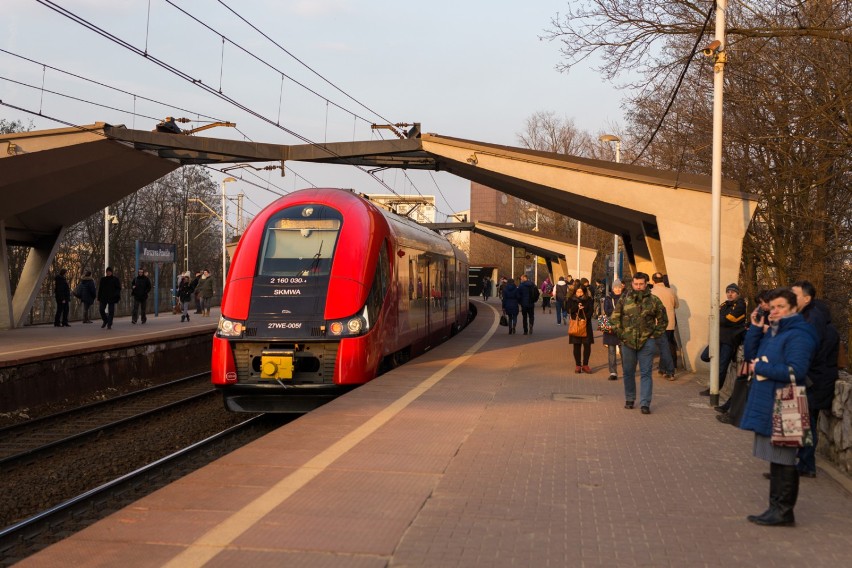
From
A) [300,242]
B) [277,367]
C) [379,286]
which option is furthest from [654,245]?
[277,367]

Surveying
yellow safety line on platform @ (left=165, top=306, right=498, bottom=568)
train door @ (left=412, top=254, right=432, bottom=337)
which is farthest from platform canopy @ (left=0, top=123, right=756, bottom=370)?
yellow safety line on platform @ (left=165, top=306, right=498, bottom=568)

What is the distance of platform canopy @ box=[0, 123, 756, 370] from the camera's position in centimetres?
1628

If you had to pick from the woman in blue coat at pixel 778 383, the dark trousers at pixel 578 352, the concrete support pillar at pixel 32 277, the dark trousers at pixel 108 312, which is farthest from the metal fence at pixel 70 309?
the woman in blue coat at pixel 778 383

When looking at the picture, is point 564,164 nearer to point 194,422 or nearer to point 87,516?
point 194,422

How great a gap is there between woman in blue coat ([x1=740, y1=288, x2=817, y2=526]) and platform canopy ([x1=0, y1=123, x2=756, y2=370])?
6.31 meters

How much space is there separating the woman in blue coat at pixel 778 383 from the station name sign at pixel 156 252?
2872 cm

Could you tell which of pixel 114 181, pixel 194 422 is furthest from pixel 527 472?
pixel 114 181

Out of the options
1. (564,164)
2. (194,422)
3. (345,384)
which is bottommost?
(194,422)

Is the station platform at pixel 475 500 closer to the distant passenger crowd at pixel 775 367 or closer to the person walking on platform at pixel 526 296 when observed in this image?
the distant passenger crowd at pixel 775 367

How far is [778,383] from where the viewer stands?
5.82 m

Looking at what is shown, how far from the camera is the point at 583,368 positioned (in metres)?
15.0

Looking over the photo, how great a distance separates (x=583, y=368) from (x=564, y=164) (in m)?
4.89

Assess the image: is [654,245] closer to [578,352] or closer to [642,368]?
[578,352]

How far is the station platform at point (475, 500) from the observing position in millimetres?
5051
